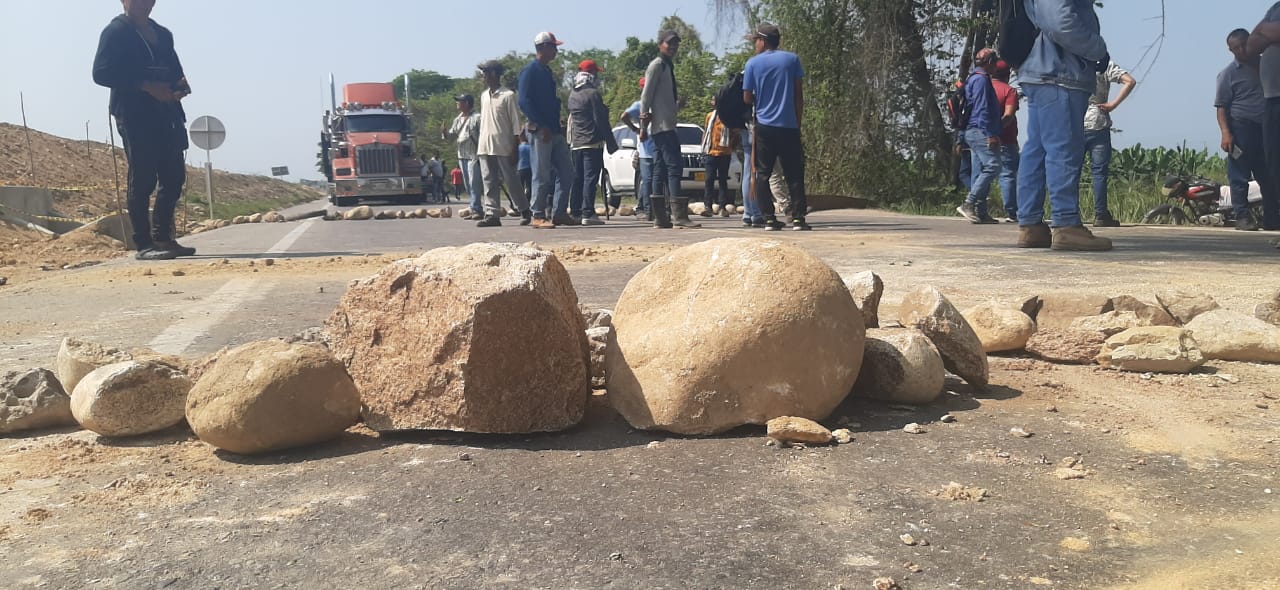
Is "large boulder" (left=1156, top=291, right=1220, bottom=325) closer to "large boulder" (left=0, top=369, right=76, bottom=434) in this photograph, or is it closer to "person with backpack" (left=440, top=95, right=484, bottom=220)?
"large boulder" (left=0, top=369, right=76, bottom=434)

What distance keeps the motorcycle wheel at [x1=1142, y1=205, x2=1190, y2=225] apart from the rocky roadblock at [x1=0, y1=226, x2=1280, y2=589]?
8810 millimetres

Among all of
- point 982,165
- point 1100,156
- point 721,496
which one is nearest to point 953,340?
point 721,496

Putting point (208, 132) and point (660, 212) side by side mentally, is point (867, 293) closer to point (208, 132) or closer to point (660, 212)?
point (660, 212)

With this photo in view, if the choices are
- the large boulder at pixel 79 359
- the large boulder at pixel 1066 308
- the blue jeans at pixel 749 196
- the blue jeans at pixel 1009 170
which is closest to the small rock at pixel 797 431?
the large boulder at pixel 1066 308

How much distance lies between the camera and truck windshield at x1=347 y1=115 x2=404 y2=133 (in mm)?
30867

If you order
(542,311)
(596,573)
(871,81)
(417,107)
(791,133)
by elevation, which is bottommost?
(596,573)

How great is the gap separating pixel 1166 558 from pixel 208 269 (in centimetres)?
707

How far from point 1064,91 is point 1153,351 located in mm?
3576

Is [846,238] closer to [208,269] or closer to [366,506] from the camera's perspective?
Result: [208,269]

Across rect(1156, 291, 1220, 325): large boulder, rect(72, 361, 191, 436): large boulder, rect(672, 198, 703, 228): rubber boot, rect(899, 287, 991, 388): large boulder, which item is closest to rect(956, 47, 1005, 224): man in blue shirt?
rect(672, 198, 703, 228): rubber boot

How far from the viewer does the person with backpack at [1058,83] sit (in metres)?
6.16

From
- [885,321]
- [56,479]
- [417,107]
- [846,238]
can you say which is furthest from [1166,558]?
[417,107]

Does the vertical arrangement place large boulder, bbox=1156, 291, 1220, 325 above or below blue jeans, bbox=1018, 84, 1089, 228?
below

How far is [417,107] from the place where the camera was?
73.2 metres
